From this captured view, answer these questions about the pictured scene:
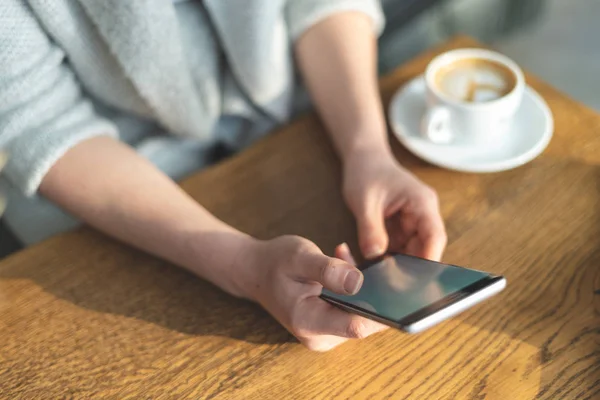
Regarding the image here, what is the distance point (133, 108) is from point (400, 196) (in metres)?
0.34

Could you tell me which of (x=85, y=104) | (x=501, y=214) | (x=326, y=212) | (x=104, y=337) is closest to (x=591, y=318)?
(x=501, y=214)

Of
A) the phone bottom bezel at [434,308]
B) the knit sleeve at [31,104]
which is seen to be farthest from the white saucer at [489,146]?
the knit sleeve at [31,104]

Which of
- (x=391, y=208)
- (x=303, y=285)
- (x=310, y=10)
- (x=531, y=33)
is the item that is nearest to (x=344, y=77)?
(x=310, y=10)

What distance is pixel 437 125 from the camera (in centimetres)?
68

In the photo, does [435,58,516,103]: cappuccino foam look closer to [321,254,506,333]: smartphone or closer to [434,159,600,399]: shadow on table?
[434,159,600,399]: shadow on table

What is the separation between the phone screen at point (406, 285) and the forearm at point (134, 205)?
146mm

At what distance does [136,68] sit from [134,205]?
0.51ft

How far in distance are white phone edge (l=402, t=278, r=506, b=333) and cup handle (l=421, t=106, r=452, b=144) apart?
0.27 meters

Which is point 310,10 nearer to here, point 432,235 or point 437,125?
point 437,125

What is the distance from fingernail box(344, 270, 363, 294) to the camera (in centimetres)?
47

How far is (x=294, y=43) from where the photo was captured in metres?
0.79

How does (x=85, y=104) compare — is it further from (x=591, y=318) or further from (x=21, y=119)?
(x=591, y=318)

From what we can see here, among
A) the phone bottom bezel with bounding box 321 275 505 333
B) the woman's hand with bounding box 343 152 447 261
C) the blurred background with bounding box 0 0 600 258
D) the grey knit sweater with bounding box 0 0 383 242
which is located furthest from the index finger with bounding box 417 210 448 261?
the blurred background with bounding box 0 0 600 258

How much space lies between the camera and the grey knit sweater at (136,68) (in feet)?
2.05
